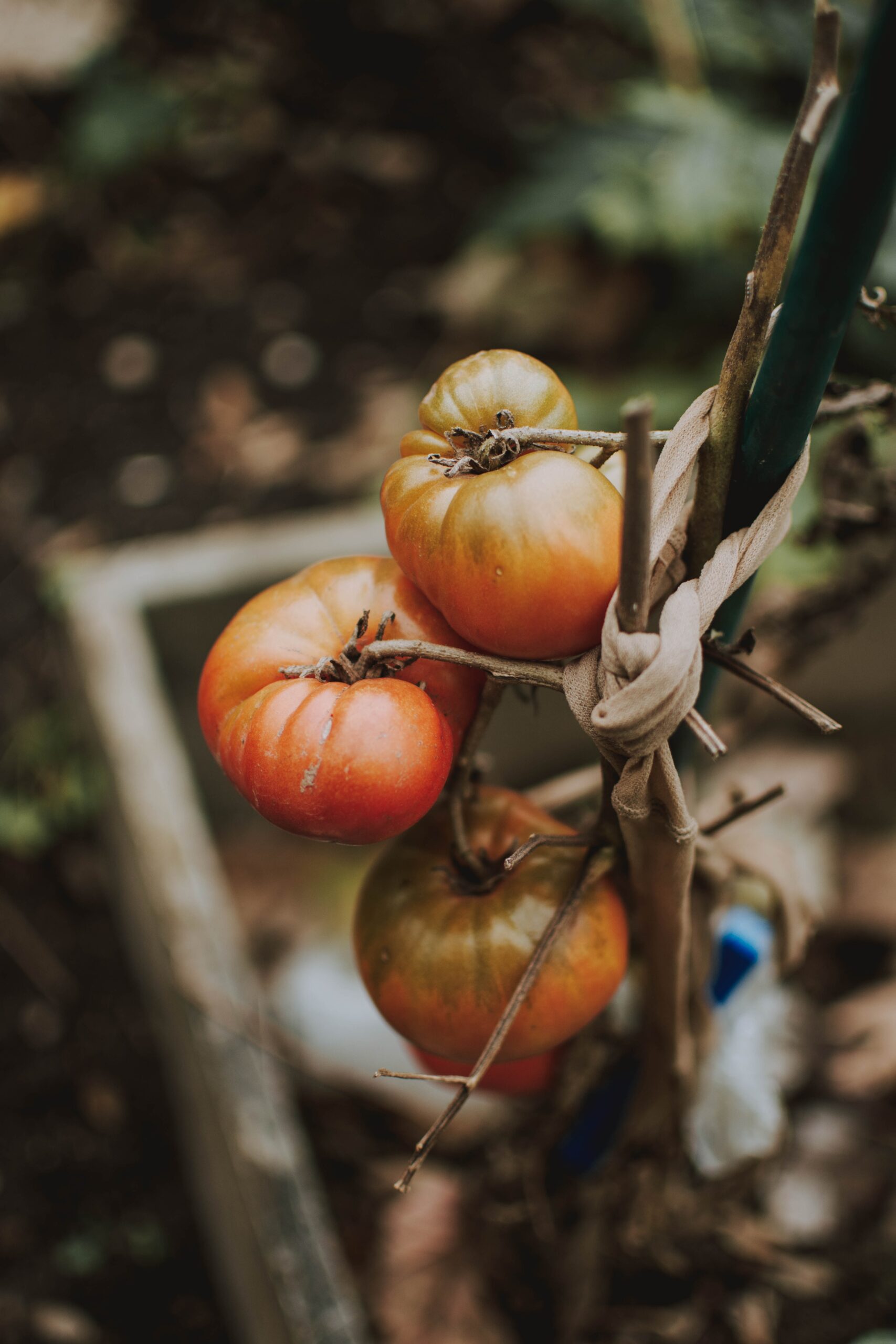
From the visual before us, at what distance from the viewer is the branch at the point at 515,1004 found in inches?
20.8

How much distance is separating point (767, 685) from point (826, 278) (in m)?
0.20

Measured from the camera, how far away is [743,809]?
26.6 inches

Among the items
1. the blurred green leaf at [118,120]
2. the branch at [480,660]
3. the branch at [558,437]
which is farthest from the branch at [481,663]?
the blurred green leaf at [118,120]

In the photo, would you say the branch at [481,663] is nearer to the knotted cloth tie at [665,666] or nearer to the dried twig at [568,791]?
the knotted cloth tie at [665,666]

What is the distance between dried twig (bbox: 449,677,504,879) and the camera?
526mm

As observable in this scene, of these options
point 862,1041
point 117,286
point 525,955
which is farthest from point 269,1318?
point 117,286

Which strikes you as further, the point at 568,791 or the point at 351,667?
the point at 568,791

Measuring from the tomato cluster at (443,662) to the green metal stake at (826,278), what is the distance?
9 centimetres

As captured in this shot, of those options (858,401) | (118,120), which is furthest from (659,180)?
(118,120)

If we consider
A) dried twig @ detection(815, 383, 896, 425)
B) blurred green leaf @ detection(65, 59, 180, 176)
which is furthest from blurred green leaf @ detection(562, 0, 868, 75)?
dried twig @ detection(815, 383, 896, 425)

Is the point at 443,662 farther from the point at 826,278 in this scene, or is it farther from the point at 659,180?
the point at 659,180

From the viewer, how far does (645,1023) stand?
78 centimetres

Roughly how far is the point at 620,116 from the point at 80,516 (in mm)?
1505

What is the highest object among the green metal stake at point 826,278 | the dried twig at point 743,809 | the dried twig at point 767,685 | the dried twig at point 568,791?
the green metal stake at point 826,278
